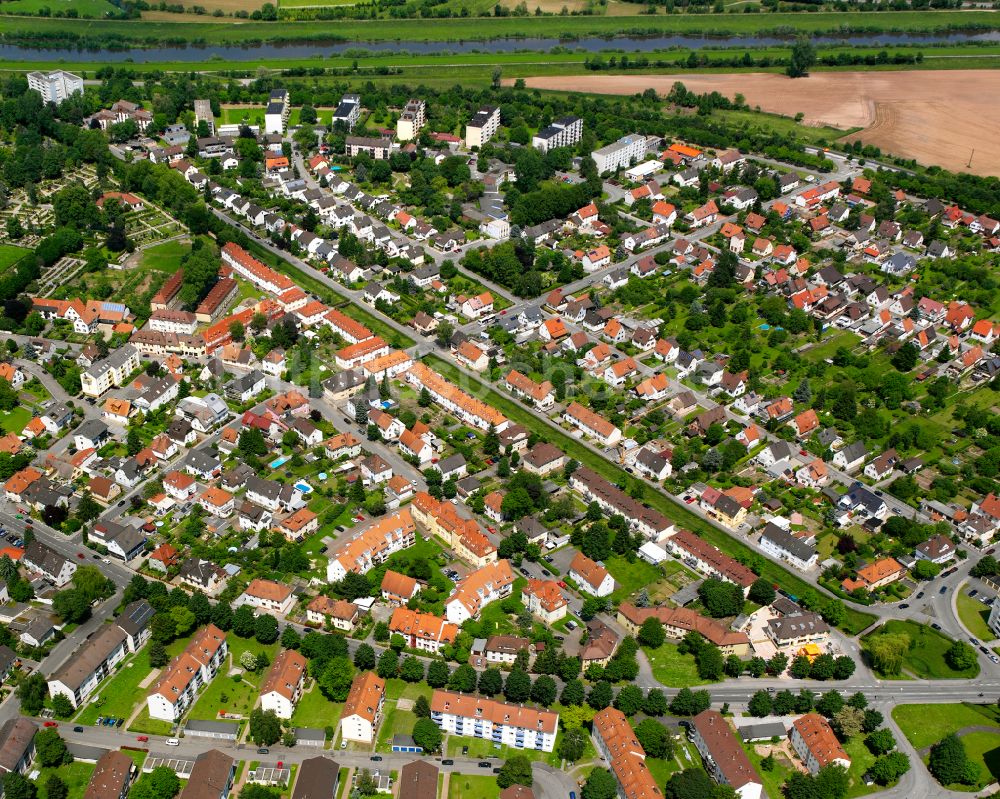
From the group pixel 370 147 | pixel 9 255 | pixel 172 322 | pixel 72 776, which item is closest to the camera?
pixel 72 776

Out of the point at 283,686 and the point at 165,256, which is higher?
the point at 165,256

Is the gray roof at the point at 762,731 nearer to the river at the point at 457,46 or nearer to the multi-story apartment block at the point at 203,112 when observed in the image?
the multi-story apartment block at the point at 203,112

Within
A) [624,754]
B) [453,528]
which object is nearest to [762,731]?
[624,754]

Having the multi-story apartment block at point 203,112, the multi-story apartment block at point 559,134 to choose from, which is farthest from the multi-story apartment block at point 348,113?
the multi-story apartment block at point 559,134

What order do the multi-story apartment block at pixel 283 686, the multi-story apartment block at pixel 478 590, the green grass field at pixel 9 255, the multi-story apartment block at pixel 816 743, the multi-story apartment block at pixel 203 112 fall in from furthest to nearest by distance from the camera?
the multi-story apartment block at pixel 203 112 → the green grass field at pixel 9 255 → the multi-story apartment block at pixel 478 590 → the multi-story apartment block at pixel 283 686 → the multi-story apartment block at pixel 816 743

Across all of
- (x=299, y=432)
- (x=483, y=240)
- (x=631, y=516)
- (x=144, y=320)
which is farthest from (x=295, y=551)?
(x=483, y=240)

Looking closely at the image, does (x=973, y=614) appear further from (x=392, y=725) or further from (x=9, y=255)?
(x=9, y=255)
